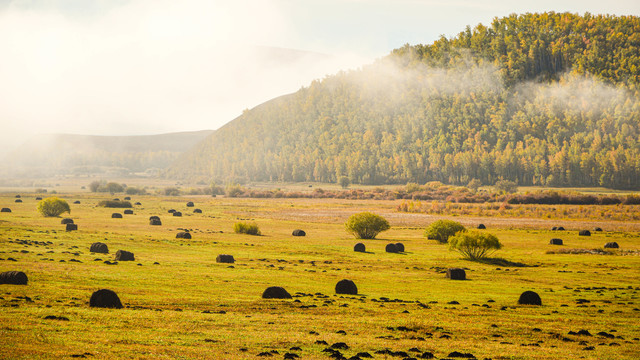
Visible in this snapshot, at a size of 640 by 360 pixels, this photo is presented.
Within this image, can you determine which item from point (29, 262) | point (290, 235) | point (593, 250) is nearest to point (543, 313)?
point (29, 262)

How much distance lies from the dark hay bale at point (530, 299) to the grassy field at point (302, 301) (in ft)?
2.73

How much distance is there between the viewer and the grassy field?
913 inches

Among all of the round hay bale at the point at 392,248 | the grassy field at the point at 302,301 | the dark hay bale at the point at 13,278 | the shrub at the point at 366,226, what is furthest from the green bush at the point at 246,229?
the dark hay bale at the point at 13,278

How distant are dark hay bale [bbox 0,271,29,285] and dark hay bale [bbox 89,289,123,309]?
714 centimetres

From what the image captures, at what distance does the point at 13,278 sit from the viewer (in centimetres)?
3350

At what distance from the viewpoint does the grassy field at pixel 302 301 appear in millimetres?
23188

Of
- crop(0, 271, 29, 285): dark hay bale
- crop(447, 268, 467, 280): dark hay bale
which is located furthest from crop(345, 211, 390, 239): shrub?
crop(0, 271, 29, 285): dark hay bale

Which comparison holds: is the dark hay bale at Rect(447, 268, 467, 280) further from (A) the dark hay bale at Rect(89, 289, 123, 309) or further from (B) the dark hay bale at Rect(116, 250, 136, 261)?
(A) the dark hay bale at Rect(89, 289, 123, 309)

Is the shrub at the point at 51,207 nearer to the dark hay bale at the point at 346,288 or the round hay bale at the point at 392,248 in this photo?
the round hay bale at the point at 392,248

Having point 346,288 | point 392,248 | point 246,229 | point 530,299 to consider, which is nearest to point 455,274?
point 530,299

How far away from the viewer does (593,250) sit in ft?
233

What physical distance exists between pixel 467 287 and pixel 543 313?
1111 cm

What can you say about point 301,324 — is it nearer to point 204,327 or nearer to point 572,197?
point 204,327

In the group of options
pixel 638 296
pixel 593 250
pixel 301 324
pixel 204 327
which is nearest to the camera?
pixel 204 327
